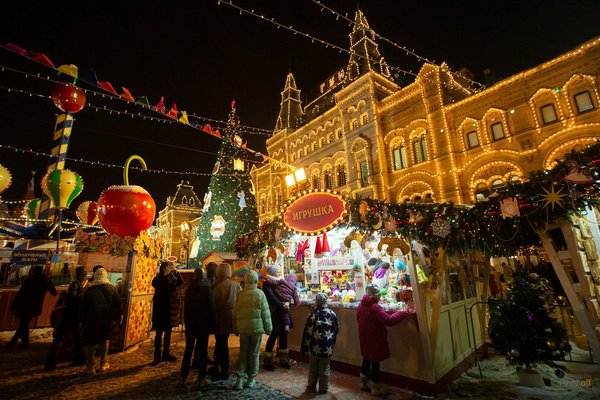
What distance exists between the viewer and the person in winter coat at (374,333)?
4359 millimetres

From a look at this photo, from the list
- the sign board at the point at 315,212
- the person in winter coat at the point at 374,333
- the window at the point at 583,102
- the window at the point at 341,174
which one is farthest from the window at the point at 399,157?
the person in winter coat at the point at 374,333

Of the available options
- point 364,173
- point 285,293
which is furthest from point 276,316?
point 364,173

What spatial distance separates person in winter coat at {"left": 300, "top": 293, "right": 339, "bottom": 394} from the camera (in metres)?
4.33

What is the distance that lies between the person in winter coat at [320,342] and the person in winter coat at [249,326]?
2.45 feet

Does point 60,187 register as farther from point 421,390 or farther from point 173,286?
point 421,390

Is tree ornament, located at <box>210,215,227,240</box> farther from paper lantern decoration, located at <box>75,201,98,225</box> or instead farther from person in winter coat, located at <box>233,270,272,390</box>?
person in winter coat, located at <box>233,270,272,390</box>

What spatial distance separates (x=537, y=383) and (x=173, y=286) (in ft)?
21.6

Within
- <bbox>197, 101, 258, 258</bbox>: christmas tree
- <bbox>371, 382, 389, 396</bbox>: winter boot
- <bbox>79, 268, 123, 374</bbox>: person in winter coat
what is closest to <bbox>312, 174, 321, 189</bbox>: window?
<bbox>197, 101, 258, 258</bbox>: christmas tree

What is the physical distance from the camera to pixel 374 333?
4414 mm

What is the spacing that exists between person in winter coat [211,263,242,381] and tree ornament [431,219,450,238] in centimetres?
346

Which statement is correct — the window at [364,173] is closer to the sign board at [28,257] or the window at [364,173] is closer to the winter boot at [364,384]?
the winter boot at [364,384]

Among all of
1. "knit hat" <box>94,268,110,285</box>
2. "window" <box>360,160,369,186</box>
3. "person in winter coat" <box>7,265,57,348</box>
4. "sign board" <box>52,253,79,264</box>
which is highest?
"window" <box>360,160,369,186</box>

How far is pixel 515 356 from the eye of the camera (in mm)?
4586

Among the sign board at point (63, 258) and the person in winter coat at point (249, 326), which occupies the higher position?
the sign board at point (63, 258)
